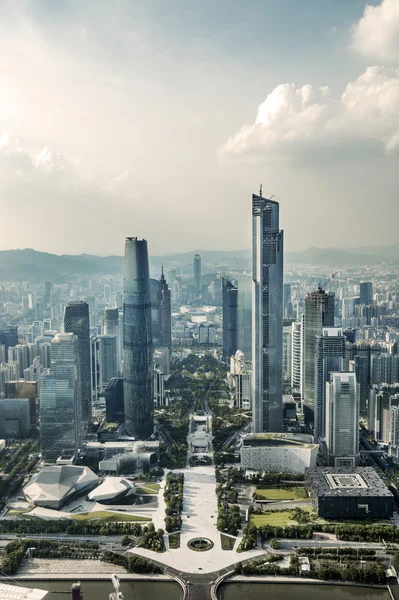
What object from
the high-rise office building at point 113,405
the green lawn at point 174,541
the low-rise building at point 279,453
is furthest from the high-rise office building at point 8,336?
the green lawn at point 174,541

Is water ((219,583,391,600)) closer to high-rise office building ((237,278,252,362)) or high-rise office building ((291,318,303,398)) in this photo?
high-rise office building ((291,318,303,398))

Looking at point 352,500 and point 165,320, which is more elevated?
point 165,320

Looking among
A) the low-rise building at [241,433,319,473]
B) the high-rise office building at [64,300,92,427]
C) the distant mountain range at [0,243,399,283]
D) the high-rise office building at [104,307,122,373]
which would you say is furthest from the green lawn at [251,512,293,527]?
the high-rise office building at [104,307,122,373]

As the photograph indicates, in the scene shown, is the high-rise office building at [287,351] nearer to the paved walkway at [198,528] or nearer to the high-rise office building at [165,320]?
the high-rise office building at [165,320]

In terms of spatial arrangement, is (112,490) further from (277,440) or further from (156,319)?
(156,319)

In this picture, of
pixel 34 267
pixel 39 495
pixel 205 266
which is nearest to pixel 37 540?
pixel 39 495

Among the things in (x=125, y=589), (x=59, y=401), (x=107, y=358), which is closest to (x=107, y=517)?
(x=125, y=589)
